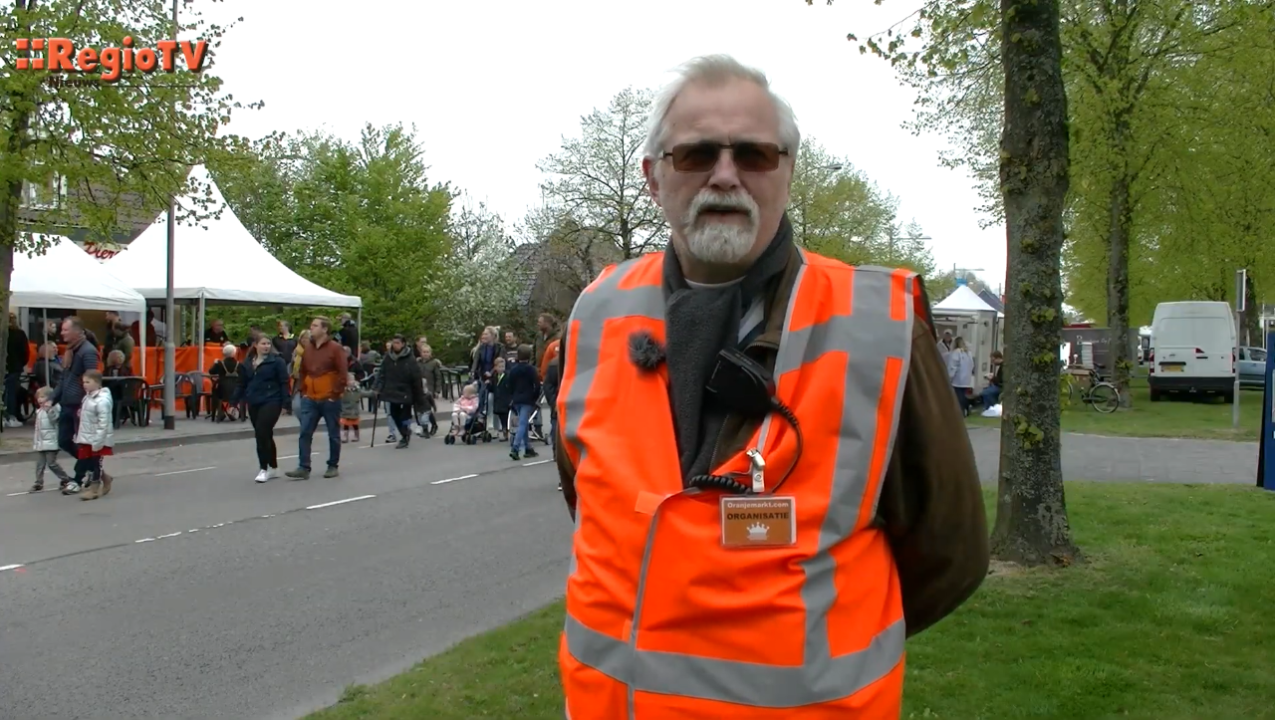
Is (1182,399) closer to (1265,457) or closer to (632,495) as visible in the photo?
(1265,457)

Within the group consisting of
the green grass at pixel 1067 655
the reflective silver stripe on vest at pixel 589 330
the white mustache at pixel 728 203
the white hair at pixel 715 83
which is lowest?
the green grass at pixel 1067 655

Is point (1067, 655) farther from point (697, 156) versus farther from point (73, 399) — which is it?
point (73, 399)

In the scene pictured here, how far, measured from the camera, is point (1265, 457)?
11.1 meters

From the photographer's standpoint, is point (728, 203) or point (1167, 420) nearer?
point (728, 203)

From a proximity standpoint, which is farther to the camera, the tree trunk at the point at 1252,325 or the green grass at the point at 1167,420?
the tree trunk at the point at 1252,325

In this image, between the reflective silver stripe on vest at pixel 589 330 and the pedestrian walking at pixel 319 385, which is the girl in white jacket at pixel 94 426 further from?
the reflective silver stripe on vest at pixel 589 330

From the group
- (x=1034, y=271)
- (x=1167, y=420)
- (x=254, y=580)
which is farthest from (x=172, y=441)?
(x=1167, y=420)

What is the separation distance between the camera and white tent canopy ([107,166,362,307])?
2258 centimetres

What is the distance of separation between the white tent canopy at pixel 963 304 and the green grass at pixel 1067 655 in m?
23.7

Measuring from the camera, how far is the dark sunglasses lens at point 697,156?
2164 millimetres

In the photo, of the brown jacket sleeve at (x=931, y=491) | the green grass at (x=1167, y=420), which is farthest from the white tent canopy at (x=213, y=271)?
the brown jacket sleeve at (x=931, y=491)

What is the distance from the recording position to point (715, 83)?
221 cm

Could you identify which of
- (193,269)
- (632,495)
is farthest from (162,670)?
(193,269)

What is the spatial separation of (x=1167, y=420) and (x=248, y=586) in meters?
20.8
